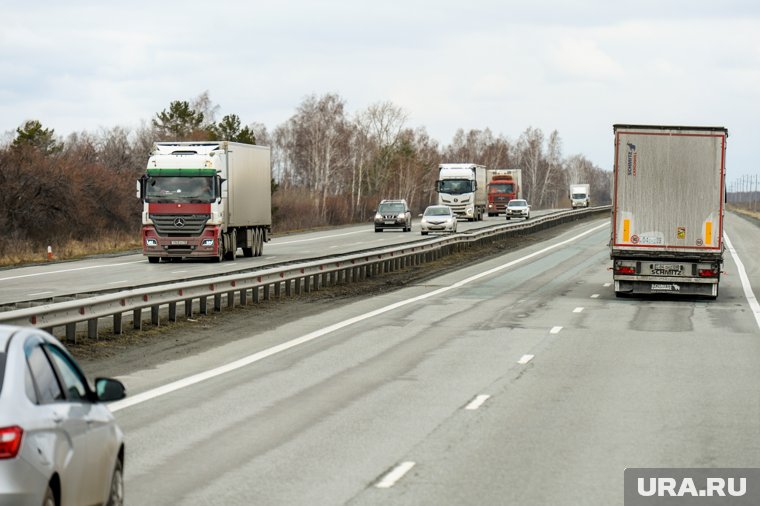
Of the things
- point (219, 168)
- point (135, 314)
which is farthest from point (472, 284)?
point (135, 314)

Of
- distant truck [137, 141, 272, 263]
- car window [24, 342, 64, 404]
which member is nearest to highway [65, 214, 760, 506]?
car window [24, 342, 64, 404]

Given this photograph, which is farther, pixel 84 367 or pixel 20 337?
pixel 84 367

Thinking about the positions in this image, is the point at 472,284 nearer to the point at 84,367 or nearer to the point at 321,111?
the point at 84,367

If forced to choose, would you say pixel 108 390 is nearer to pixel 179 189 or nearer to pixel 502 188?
pixel 179 189

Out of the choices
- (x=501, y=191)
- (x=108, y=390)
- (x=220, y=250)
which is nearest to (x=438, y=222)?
(x=220, y=250)

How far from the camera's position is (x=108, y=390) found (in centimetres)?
709

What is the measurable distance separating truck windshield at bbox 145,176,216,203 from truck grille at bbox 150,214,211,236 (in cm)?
51

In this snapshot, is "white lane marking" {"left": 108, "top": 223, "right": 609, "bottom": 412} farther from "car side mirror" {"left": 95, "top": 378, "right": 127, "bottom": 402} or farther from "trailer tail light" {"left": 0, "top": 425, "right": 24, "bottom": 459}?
"trailer tail light" {"left": 0, "top": 425, "right": 24, "bottom": 459}

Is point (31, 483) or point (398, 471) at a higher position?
point (31, 483)

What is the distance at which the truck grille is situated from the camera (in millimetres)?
42281

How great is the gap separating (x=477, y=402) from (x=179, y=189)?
2968 cm

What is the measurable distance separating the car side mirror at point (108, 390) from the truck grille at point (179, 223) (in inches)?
1388

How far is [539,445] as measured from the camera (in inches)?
439

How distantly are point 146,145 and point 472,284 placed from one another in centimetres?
8777
